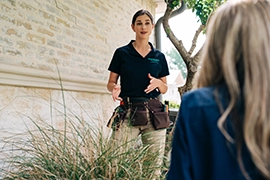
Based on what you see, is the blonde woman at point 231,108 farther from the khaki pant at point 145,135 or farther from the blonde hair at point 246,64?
the khaki pant at point 145,135

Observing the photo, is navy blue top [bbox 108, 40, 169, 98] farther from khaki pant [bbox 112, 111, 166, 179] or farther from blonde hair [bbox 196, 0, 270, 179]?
blonde hair [bbox 196, 0, 270, 179]

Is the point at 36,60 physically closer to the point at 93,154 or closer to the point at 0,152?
the point at 0,152

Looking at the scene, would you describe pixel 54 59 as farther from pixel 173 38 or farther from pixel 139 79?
pixel 173 38

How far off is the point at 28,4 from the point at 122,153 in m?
1.47

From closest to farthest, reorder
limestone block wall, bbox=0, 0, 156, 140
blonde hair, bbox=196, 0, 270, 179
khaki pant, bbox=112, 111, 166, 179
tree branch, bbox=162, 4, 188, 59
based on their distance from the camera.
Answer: blonde hair, bbox=196, 0, 270, 179 → khaki pant, bbox=112, 111, 166, 179 → limestone block wall, bbox=0, 0, 156, 140 → tree branch, bbox=162, 4, 188, 59

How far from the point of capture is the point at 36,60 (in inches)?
93.8

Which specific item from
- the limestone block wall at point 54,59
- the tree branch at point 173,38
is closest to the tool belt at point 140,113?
the limestone block wall at point 54,59

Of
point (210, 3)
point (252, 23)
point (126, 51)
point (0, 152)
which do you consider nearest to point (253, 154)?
point (252, 23)

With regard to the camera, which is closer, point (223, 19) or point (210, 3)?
point (223, 19)

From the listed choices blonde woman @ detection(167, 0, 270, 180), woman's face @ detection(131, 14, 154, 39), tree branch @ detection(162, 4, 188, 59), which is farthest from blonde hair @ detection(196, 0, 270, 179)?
tree branch @ detection(162, 4, 188, 59)

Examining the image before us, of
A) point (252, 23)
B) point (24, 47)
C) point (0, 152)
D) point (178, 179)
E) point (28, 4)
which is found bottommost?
point (0, 152)

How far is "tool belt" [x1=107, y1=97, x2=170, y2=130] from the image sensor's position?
2059 millimetres

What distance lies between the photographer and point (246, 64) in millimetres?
616

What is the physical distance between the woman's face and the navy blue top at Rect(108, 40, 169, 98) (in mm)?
117
